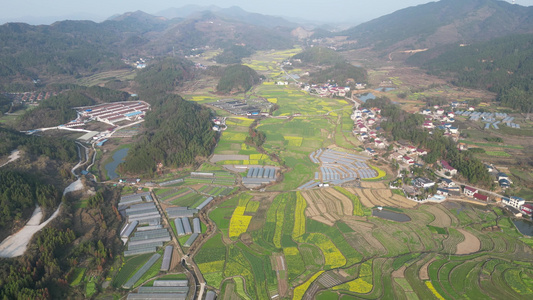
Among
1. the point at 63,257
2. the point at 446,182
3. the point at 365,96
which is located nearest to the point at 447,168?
the point at 446,182

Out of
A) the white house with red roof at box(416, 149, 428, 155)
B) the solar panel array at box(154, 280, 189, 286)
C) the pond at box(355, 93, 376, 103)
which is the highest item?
the pond at box(355, 93, 376, 103)

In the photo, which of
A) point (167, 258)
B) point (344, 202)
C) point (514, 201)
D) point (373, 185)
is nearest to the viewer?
point (167, 258)

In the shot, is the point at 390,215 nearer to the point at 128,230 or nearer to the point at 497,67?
the point at 128,230

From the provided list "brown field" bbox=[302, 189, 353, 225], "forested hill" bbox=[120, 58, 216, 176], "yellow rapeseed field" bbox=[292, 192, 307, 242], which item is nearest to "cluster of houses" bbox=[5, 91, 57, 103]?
"forested hill" bbox=[120, 58, 216, 176]

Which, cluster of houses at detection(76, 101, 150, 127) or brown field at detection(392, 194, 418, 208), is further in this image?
cluster of houses at detection(76, 101, 150, 127)

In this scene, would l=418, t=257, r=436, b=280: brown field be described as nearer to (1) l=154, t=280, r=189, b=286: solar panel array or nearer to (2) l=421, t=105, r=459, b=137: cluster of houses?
(1) l=154, t=280, r=189, b=286: solar panel array

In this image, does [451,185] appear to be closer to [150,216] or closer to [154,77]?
[150,216]

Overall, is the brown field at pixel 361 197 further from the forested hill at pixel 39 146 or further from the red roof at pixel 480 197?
the forested hill at pixel 39 146
